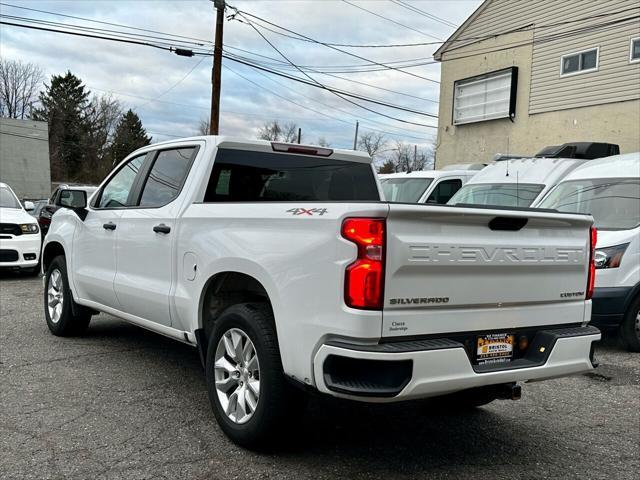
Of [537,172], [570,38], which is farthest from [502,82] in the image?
[537,172]

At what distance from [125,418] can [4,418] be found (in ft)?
2.63

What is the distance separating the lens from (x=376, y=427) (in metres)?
4.27

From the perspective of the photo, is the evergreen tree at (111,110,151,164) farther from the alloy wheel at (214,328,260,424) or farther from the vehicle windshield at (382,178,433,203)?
the alloy wheel at (214,328,260,424)

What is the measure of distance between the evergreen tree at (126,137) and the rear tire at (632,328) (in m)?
74.0

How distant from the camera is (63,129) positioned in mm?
74438

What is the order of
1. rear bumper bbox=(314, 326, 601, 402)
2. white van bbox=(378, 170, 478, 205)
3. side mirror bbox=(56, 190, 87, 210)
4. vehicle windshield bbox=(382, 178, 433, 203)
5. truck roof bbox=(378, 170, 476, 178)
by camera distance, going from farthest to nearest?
truck roof bbox=(378, 170, 476, 178), vehicle windshield bbox=(382, 178, 433, 203), white van bbox=(378, 170, 478, 205), side mirror bbox=(56, 190, 87, 210), rear bumper bbox=(314, 326, 601, 402)

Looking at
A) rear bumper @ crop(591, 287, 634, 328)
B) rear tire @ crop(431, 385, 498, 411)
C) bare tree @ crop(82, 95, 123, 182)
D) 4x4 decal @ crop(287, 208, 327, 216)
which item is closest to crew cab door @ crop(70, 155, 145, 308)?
4x4 decal @ crop(287, 208, 327, 216)

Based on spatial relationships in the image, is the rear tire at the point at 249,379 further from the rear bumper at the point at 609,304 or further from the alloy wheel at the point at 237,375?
the rear bumper at the point at 609,304

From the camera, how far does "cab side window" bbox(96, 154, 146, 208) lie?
17.7 feet

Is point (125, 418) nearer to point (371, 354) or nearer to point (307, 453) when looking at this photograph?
point (307, 453)

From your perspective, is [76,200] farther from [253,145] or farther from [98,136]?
[98,136]

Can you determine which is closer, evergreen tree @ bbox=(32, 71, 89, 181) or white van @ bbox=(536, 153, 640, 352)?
white van @ bbox=(536, 153, 640, 352)

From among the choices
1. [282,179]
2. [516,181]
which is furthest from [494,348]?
[516,181]

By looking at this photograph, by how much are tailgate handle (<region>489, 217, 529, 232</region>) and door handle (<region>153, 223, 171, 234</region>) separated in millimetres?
2343
